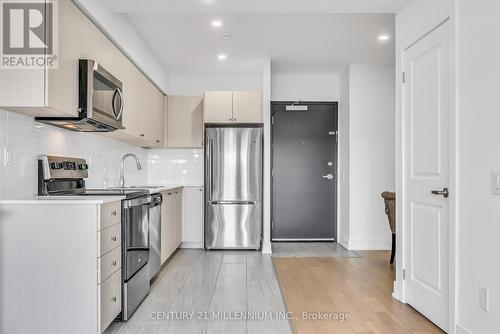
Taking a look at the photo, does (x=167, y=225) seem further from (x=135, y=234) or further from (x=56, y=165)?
(x=56, y=165)

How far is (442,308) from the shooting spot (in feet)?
8.38

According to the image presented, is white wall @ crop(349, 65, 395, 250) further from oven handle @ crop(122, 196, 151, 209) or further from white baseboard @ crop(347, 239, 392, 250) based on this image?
oven handle @ crop(122, 196, 151, 209)

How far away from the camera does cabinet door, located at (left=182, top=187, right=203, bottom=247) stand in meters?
5.33

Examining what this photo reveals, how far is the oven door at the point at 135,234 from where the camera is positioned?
2.69m

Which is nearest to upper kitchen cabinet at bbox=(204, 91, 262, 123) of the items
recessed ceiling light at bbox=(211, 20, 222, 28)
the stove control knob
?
recessed ceiling light at bbox=(211, 20, 222, 28)

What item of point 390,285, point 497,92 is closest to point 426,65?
point 497,92

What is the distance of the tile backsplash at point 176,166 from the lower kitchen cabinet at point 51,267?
347 cm

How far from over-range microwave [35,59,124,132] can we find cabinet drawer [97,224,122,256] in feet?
2.57

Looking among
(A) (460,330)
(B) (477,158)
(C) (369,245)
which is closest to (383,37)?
(B) (477,158)

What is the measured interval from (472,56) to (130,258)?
2546mm

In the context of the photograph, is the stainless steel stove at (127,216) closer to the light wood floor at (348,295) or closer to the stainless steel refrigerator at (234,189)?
the light wood floor at (348,295)

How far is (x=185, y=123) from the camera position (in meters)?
5.48

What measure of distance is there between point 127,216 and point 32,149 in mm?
780

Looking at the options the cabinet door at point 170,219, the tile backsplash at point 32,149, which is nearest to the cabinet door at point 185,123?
the cabinet door at point 170,219
